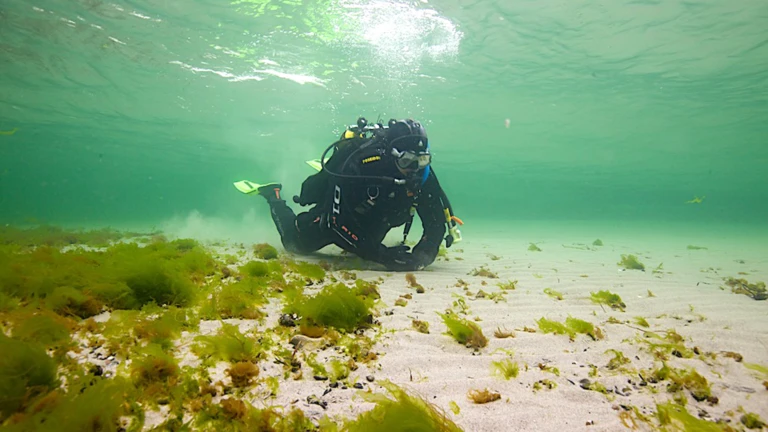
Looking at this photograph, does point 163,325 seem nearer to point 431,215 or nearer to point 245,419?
point 245,419

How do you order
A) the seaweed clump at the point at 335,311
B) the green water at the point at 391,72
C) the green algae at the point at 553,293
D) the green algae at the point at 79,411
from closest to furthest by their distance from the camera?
the green algae at the point at 79,411
the seaweed clump at the point at 335,311
the green algae at the point at 553,293
the green water at the point at 391,72

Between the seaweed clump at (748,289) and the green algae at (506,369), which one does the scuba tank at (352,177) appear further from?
the seaweed clump at (748,289)

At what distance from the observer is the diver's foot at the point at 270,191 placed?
957cm

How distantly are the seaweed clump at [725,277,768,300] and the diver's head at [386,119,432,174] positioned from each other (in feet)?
17.0

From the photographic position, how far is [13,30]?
46.6ft

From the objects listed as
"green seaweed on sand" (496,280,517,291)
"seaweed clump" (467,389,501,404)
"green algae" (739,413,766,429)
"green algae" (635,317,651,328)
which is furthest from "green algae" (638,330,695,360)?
"green seaweed on sand" (496,280,517,291)

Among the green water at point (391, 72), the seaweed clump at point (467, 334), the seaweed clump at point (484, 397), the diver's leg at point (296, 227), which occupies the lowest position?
the diver's leg at point (296, 227)

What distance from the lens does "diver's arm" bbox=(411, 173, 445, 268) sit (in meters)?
7.24

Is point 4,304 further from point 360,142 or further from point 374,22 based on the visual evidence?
point 374,22

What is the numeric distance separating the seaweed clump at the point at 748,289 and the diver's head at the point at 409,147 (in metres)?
5.20

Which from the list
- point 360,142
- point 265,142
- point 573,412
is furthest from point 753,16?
point 265,142

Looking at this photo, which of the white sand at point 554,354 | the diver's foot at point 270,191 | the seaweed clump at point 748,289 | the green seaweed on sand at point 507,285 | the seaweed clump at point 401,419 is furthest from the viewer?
the diver's foot at point 270,191

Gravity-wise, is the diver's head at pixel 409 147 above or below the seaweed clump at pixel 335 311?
above

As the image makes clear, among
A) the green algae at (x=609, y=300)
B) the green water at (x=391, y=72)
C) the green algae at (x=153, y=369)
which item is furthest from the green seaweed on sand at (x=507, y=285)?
the green water at (x=391, y=72)
